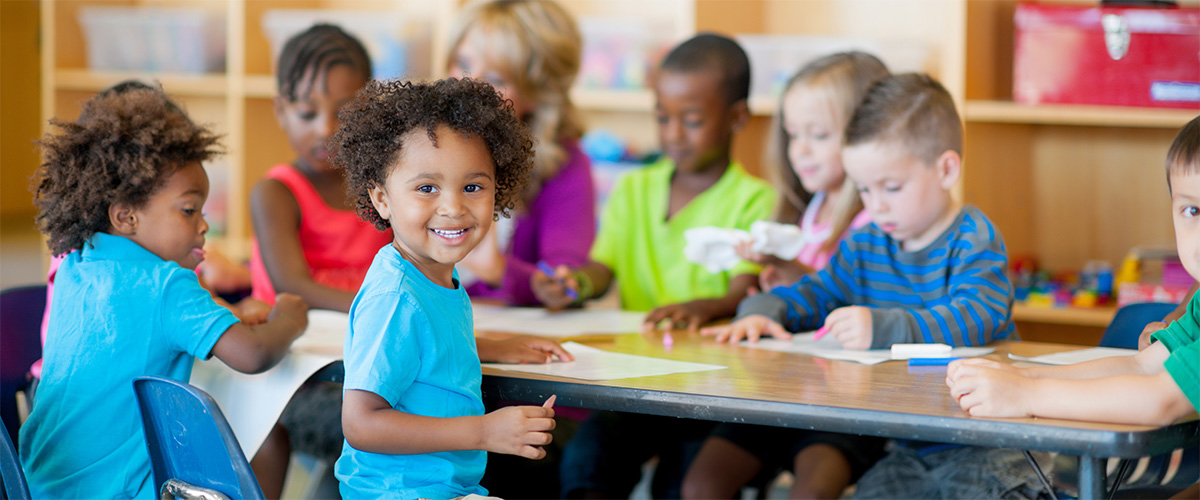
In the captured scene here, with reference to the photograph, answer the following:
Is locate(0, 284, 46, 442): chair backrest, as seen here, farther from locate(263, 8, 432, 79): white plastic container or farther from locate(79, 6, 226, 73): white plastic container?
locate(79, 6, 226, 73): white plastic container

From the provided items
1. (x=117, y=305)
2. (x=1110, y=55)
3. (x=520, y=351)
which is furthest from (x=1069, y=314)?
(x=117, y=305)

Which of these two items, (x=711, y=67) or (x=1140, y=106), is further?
(x=1140, y=106)

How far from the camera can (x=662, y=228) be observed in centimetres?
246

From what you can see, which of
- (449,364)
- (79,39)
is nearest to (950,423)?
(449,364)

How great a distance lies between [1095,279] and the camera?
2.88m

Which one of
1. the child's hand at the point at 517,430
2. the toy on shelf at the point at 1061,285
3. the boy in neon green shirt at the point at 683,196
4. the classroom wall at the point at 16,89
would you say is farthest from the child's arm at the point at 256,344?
Answer: the classroom wall at the point at 16,89

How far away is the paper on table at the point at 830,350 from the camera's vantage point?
62.9 inches

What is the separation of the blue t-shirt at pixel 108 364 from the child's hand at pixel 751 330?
2.57ft

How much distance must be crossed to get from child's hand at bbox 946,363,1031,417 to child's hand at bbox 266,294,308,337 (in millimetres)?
966

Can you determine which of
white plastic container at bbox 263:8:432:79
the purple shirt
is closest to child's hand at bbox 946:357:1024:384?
the purple shirt

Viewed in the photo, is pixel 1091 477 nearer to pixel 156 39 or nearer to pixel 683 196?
pixel 683 196

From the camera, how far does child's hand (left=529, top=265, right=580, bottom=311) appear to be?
217 centimetres

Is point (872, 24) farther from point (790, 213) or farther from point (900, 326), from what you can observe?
point (900, 326)

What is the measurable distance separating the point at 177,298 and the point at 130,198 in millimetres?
177
